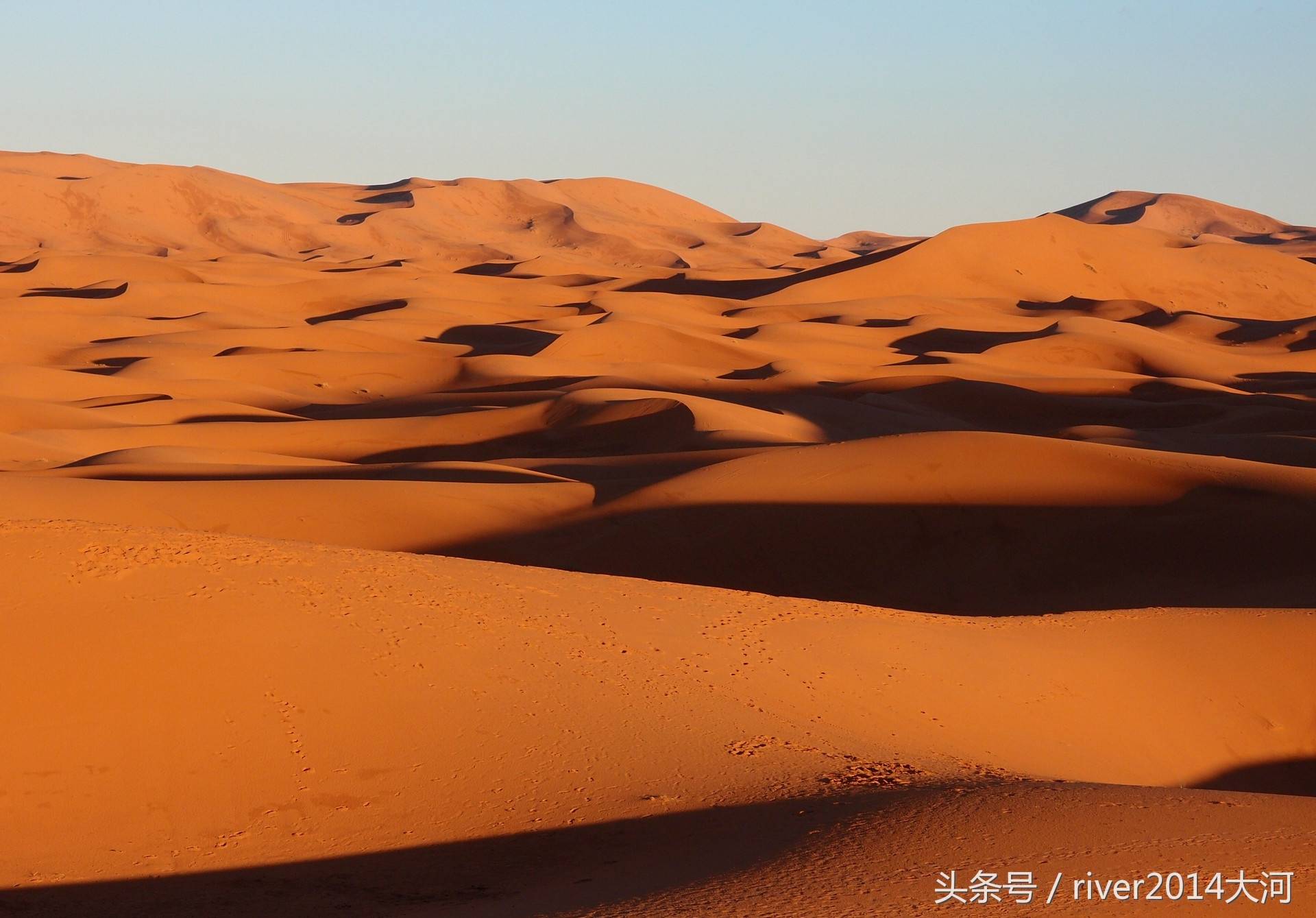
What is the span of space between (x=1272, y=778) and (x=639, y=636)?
3.12 m

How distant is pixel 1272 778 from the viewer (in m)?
6.80

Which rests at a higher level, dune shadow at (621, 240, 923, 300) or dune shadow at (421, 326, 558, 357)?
dune shadow at (621, 240, 923, 300)

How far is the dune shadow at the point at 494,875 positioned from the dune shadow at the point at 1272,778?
2.67 meters

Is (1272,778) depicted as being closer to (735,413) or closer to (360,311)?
(735,413)

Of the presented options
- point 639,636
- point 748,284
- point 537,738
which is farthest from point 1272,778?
point 748,284

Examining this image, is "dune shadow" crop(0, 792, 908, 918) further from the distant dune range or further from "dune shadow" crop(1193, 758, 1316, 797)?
the distant dune range

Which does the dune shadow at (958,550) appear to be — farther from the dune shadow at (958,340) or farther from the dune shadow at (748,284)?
the dune shadow at (748,284)

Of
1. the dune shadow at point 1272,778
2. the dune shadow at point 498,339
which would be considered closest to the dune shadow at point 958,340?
the dune shadow at point 498,339

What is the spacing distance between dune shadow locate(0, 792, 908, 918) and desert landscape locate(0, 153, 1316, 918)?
0.02m

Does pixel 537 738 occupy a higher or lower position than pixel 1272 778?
higher

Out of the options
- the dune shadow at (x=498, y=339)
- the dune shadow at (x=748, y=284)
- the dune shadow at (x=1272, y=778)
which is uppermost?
the dune shadow at (x=748, y=284)

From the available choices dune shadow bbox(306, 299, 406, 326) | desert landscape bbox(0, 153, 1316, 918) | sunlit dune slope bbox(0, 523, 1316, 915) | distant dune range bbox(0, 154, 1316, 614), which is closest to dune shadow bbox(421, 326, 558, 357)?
distant dune range bbox(0, 154, 1316, 614)

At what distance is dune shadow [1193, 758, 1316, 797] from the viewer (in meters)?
6.66

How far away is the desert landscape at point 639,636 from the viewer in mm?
4430
